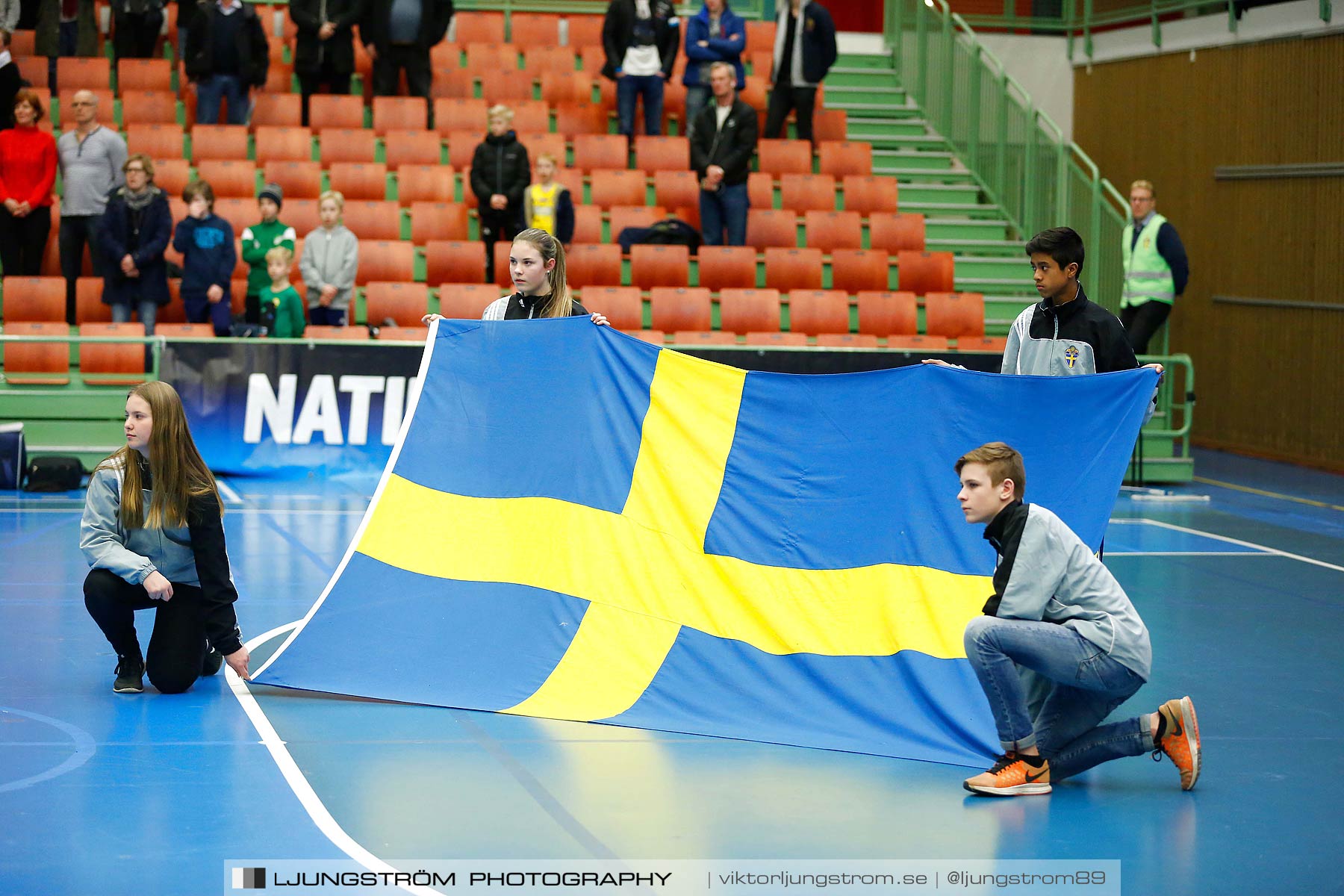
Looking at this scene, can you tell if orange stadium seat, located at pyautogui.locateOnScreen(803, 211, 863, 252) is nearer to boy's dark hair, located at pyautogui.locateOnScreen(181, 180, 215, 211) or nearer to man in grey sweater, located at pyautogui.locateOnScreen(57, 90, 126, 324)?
boy's dark hair, located at pyautogui.locateOnScreen(181, 180, 215, 211)

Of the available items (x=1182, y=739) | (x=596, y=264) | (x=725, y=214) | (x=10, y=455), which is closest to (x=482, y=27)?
(x=725, y=214)

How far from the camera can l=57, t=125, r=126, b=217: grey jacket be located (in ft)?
46.8

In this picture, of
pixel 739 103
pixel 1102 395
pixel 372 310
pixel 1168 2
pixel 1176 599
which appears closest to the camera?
pixel 1102 395

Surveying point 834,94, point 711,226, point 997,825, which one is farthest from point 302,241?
point 997,825

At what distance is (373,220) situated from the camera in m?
15.8

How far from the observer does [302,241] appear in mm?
15109

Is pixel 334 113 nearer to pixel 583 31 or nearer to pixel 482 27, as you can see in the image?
pixel 482 27

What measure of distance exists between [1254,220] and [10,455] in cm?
1357

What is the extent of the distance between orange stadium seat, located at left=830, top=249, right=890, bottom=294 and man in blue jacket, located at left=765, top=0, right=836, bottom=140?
228cm

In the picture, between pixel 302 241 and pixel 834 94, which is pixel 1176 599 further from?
pixel 834 94

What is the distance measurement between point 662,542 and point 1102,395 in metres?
1.92

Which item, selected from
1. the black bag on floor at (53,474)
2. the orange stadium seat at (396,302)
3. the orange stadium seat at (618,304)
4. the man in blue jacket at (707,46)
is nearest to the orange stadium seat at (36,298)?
the black bag on floor at (53,474)

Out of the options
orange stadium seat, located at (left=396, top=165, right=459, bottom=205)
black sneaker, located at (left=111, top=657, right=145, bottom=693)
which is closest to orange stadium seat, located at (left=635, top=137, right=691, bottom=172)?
orange stadium seat, located at (left=396, top=165, right=459, bottom=205)

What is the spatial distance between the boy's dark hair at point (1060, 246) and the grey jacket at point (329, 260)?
8.90 m
